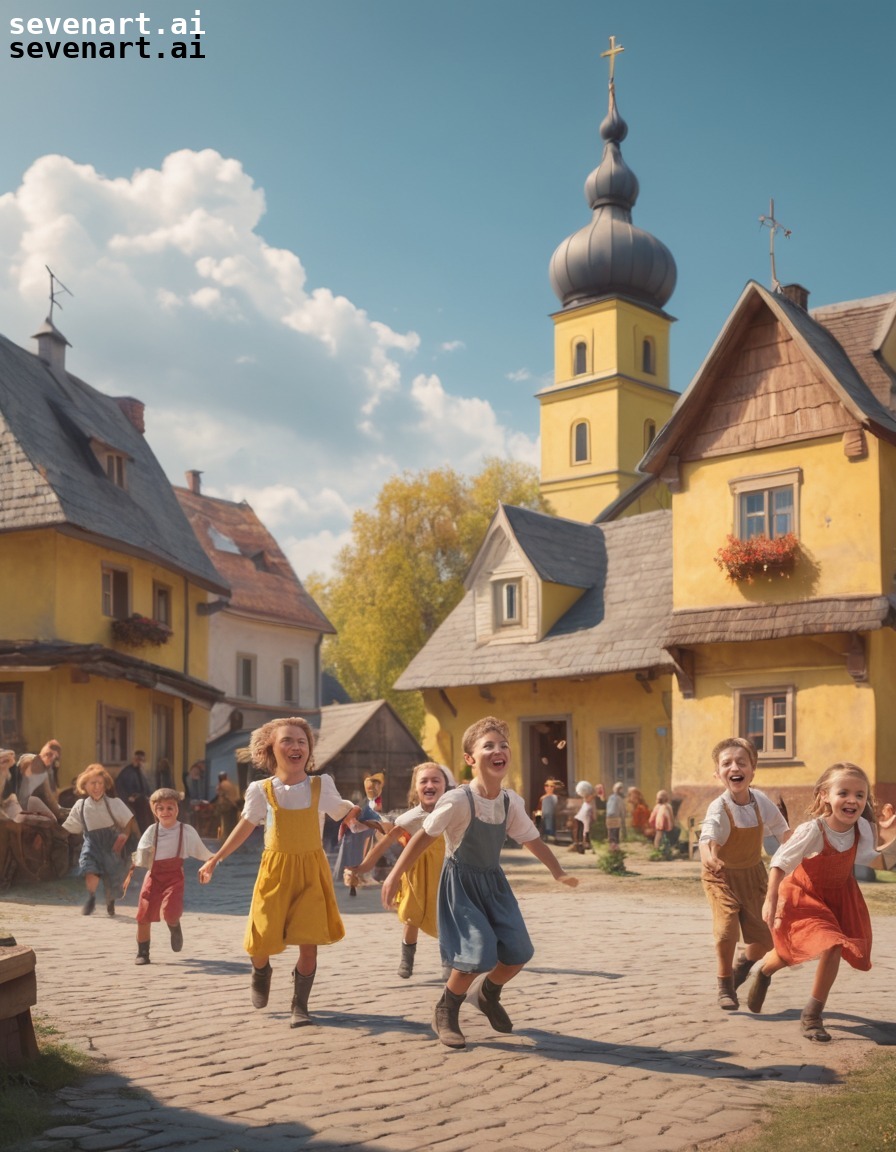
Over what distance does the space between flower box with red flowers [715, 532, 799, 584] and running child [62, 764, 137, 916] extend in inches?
476

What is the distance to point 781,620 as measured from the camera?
22672 millimetres

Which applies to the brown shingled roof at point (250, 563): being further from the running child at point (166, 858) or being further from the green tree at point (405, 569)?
the running child at point (166, 858)

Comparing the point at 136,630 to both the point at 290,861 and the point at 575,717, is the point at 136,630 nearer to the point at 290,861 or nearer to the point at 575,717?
the point at 575,717

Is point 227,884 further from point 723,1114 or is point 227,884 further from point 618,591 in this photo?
point 723,1114

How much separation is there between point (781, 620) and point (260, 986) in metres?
16.0

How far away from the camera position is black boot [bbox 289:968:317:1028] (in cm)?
768

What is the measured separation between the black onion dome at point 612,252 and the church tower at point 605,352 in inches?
1.6

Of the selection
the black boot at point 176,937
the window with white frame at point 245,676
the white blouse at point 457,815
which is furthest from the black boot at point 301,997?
the window with white frame at point 245,676

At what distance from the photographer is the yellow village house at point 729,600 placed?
882 inches

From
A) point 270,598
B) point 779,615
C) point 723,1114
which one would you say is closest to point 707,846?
point 723,1114

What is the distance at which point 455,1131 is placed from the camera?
5340mm

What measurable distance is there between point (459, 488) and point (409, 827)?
139 ft

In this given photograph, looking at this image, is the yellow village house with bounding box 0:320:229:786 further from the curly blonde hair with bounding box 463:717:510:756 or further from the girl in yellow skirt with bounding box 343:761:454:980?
the curly blonde hair with bounding box 463:717:510:756

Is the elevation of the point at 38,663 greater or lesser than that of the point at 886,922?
greater
